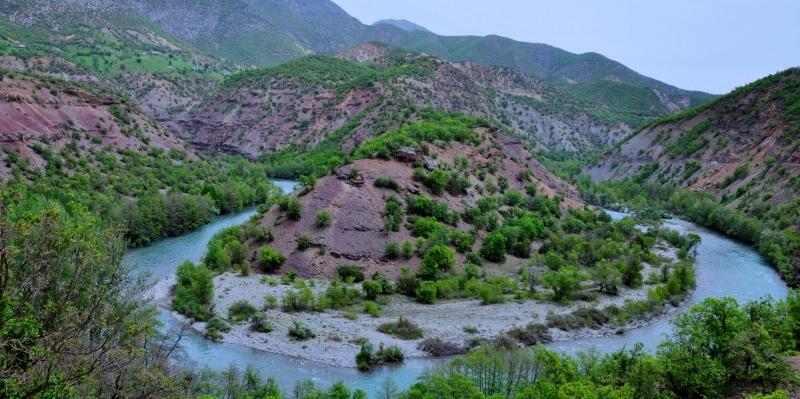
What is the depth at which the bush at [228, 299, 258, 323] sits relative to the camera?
1610 inches

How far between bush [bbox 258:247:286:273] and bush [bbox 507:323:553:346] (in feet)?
71.5

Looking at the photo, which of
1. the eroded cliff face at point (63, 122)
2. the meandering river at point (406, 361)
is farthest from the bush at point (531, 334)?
the eroded cliff face at point (63, 122)

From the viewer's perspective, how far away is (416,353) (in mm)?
37156

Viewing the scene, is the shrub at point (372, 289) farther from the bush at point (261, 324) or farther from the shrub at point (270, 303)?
the bush at point (261, 324)

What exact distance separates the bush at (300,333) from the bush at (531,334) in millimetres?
13579

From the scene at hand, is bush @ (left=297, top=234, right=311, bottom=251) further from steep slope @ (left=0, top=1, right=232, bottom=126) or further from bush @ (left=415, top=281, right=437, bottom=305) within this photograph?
steep slope @ (left=0, top=1, right=232, bottom=126)

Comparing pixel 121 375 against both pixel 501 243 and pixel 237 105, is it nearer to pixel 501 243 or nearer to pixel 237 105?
pixel 501 243

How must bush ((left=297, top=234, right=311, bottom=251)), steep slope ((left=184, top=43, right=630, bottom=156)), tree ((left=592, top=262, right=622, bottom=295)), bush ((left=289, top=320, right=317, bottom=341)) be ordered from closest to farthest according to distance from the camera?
1. bush ((left=289, top=320, right=317, bottom=341))
2. tree ((left=592, top=262, right=622, bottom=295))
3. bush ((left=297, top=234, right=311, bottom=251))
4. steep slope ((left=184, top=43, right=630, bottom=156))

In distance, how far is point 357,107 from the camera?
433 ft

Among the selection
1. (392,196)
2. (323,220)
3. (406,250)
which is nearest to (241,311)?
(323,220)

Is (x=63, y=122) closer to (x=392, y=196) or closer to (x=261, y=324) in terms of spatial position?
(x=392, y=196)

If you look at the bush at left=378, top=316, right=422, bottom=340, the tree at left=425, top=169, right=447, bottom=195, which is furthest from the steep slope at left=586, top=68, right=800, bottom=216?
the bush at left=378, top=316, right=422, bottom=340

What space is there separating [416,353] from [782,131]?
296ft

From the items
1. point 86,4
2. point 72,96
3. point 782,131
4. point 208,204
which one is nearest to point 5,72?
point 72,96
